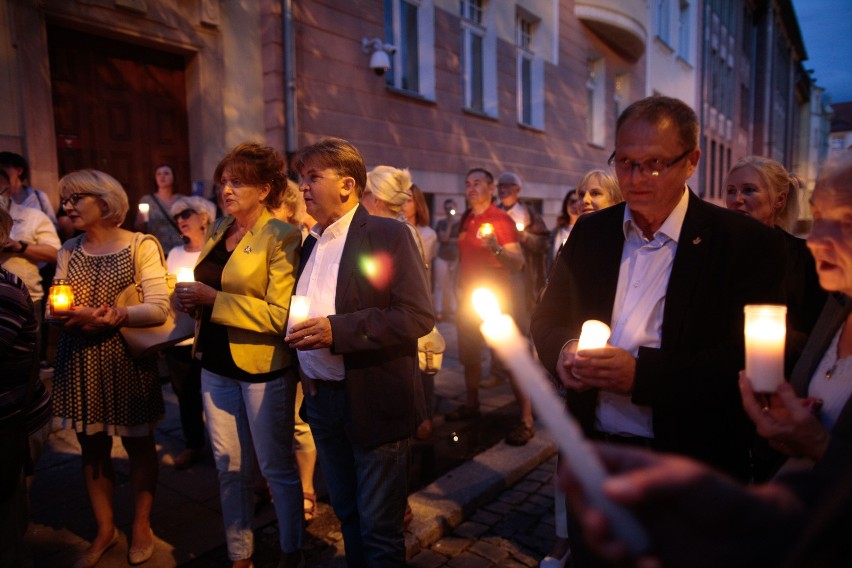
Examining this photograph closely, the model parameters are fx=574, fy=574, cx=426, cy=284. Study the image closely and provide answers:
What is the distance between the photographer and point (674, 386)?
169cm

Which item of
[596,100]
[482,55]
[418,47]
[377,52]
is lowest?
[377,52]

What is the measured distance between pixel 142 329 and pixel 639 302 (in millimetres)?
2422

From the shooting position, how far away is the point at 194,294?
2547 millimetres

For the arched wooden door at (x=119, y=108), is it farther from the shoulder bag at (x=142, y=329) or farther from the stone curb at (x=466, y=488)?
the stone curb at (x=466, y=488)

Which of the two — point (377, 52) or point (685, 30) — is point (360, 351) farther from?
point (685, 30)

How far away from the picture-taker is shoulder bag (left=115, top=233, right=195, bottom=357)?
9.59 feet

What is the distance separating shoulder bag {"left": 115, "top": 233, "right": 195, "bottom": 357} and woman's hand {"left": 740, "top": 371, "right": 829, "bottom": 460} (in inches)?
106

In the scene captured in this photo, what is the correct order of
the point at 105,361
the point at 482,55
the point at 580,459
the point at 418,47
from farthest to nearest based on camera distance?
the point at 482,55
the point at 418,47
the point at 105,361
the point at 580,459

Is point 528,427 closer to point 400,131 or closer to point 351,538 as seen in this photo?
point 351,538

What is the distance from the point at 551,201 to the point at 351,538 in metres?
12.2

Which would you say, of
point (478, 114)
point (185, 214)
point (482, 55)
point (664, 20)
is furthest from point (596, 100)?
point (185, 214)

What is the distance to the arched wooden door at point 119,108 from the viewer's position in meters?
5.95

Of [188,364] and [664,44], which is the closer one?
[188,364]

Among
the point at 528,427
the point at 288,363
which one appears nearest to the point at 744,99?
the point at 528,427
